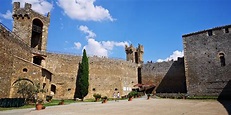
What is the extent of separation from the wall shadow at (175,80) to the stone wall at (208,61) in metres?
3.70

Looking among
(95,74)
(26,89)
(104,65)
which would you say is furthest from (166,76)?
(26,89)

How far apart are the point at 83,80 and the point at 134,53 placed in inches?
647

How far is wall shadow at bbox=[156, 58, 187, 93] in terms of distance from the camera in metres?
31.2

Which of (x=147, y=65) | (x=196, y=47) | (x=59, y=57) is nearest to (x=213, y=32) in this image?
(x=196, y=47)

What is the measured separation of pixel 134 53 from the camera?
135 feet

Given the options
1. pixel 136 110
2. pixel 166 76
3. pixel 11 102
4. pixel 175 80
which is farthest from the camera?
pixel 166 76

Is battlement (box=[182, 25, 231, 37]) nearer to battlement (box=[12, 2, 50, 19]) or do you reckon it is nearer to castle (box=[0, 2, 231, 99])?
castle (box=[0, 2, 231, 99])

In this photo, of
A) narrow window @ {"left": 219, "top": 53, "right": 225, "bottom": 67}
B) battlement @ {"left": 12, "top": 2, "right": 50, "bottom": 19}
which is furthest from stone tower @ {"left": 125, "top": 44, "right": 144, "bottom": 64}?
battlement @ {"left": 12, "top": 2, "right": 50, "bottom": 19}

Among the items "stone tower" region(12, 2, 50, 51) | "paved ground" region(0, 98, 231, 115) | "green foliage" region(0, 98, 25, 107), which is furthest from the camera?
"stone tower" region(12, 2, 50, 51)

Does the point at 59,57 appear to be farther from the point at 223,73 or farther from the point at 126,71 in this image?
the point at 223,73

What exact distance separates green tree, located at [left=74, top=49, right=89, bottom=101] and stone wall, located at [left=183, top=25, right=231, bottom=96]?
1448 cm

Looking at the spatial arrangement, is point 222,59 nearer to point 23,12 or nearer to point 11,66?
point 11,66

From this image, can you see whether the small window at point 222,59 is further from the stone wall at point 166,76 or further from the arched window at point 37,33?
the arched window at point 37,33

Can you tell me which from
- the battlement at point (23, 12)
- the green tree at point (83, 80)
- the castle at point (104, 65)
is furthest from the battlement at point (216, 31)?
the battlement at point (23, 12)
